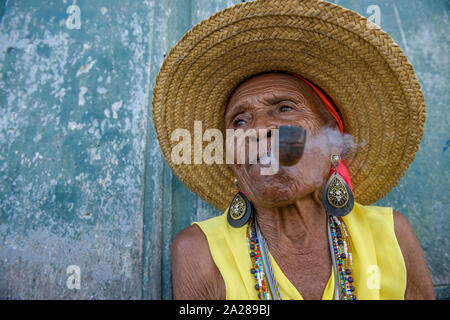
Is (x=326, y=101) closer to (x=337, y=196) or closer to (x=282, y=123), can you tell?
(x=282, y=123)

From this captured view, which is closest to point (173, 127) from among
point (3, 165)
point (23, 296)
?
point (3, 165)

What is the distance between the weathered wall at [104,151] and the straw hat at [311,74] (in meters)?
0.44

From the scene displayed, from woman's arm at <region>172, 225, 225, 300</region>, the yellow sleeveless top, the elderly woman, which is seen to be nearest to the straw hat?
the elderly woman

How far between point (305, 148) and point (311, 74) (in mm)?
471

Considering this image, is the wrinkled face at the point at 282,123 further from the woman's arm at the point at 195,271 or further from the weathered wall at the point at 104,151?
the weathered wall at the point at 104,151

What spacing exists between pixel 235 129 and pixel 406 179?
144 centimetres

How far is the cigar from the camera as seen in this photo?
4.27 feet

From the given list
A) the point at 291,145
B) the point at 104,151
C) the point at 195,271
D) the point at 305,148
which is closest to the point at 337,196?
the point at 305,148

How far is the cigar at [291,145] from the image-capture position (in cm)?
130

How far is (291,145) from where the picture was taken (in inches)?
51.5

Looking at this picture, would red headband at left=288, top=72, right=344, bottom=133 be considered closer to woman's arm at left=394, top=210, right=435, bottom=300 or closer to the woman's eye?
the woman's eye

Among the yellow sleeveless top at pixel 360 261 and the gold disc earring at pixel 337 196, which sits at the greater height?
the gold disc earring at pixel 337 196

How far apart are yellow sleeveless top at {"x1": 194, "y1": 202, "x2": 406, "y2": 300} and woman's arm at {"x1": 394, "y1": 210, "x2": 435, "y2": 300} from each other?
0.05m

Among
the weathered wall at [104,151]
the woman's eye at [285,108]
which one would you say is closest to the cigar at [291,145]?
the woman's eye at [285,108]
